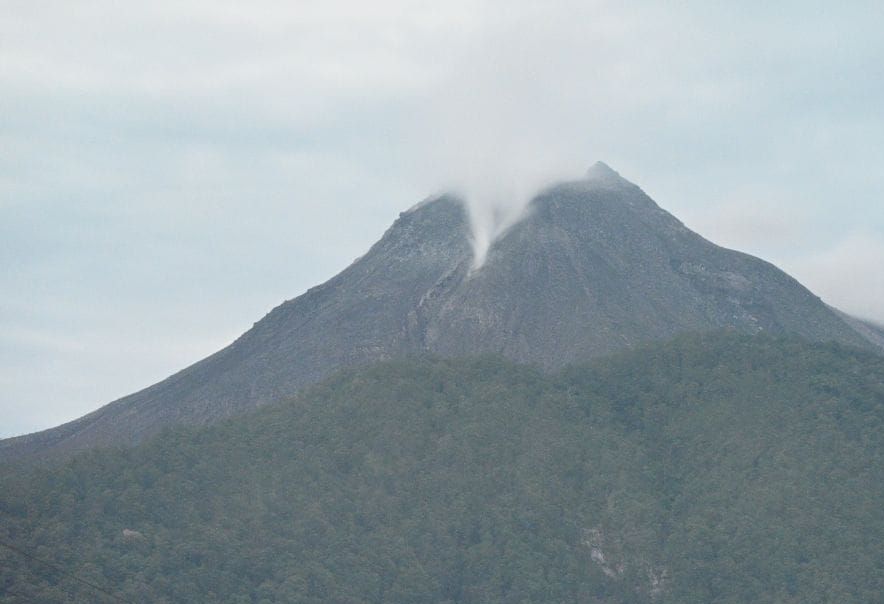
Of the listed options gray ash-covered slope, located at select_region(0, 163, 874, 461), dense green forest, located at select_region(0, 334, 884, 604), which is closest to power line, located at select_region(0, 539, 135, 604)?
dense green forest, located at select_region(0, 334, 884, 604)

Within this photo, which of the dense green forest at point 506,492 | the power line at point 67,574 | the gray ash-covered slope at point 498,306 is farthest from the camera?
the gray ash-covered slope at point 498,306

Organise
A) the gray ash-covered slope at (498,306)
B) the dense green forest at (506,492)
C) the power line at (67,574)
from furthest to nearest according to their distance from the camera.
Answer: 1. the gray ash-covered slope at (498,306)
2. the dense green forest at (506,492)
3. the power line at (67,574)

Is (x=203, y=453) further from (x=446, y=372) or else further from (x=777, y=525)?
(x=777, y=525)

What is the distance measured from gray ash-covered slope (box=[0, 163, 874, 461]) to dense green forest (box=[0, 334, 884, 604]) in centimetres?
903

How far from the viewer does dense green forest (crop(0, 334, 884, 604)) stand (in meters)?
80.1

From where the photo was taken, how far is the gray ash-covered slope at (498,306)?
366 feet

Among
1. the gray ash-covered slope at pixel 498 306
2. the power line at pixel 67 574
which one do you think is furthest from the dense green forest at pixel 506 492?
the gray ash-covered slope at pixel 498 306

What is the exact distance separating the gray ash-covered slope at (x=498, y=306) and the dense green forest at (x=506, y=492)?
903cm

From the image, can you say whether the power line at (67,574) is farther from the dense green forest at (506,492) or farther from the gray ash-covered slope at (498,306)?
the gray ash-covered slope at (498,306)

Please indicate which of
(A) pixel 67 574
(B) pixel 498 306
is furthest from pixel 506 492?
(A) pixel 67 574

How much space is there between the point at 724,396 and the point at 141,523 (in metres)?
42.4

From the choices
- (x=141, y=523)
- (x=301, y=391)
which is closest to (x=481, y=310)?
(x=301, y=391)

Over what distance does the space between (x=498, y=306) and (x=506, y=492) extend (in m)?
29.7

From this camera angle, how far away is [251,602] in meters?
77.2
